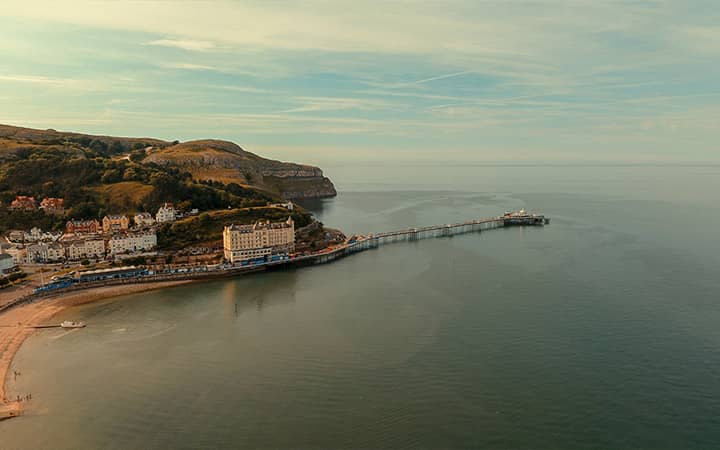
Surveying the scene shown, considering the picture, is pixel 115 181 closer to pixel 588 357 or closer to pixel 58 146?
pixel 58 146

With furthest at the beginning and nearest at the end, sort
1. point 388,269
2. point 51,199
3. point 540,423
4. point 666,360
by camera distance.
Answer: point 51,199 → point 388,269 → point 666,360 → point 540,423

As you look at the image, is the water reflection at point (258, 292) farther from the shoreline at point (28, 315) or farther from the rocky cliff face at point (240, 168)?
the rocky cliff face at point (240, 168)

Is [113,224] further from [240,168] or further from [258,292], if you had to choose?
[240,168]

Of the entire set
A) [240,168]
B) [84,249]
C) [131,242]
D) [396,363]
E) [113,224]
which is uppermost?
[240,168]

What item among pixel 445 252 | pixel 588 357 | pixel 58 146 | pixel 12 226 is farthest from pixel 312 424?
pixel 58 146

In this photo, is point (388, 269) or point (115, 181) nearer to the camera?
point (388, 269)

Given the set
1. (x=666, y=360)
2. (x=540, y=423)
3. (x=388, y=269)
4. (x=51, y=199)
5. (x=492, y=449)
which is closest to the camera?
(x=492, y=449)

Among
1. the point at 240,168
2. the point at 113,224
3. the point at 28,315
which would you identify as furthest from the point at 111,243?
the point at 240,168
